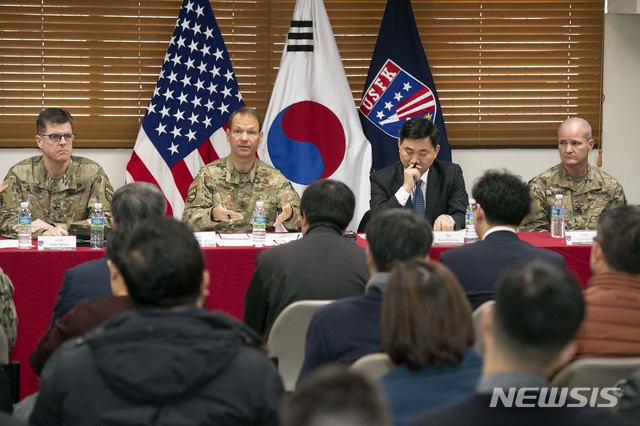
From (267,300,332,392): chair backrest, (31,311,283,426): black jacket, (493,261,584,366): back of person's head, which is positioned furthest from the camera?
(267,300,332,392): chair backrest

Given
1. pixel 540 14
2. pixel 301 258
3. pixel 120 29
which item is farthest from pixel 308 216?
pixel 540 14

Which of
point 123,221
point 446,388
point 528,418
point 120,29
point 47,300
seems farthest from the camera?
point 120,29

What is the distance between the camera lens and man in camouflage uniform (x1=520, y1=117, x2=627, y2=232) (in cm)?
535

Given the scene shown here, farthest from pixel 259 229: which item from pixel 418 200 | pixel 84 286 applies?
pixel 84 286

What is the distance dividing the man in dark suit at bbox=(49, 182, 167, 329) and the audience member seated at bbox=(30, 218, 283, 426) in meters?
0.99

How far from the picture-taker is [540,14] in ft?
21.0

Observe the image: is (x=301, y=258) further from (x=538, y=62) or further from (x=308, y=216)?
(x=538, y=62)

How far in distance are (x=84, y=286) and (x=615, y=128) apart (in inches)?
174

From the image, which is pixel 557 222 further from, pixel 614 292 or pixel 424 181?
pixel 614 292

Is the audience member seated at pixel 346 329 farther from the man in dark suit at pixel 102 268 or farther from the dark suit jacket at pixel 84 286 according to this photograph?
the dark suit jacket at pixel 84 286

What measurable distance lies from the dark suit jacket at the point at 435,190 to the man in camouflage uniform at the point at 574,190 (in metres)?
0.39

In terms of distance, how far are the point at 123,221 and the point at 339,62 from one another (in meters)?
3.09

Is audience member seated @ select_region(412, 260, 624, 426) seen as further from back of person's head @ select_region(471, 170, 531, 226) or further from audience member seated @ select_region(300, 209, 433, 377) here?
back of person's head @ select_region(471, 170, 531, 226)

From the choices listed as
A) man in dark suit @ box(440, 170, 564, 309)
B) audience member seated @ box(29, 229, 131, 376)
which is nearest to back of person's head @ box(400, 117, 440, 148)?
man in dark suit @ box(440, 170, 564, 309)
